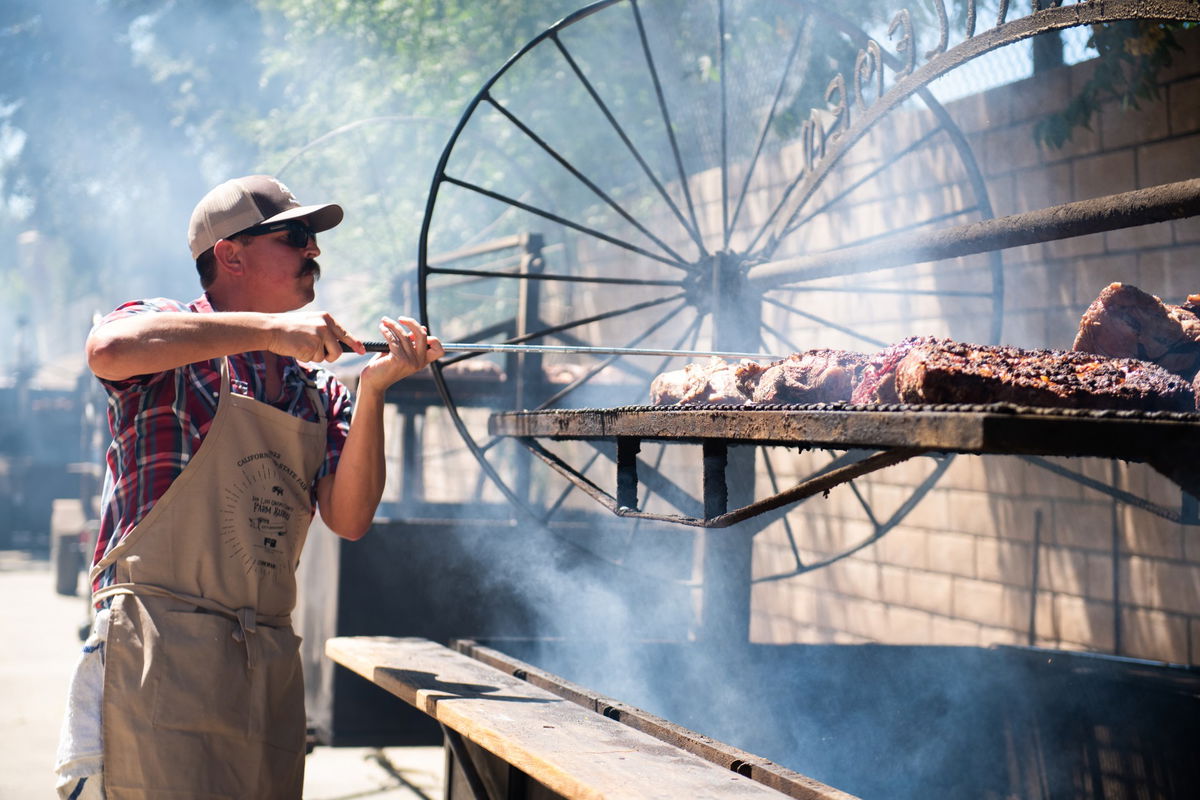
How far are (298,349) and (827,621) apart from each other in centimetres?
382

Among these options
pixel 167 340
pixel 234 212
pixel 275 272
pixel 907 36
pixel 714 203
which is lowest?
pixel 167 340

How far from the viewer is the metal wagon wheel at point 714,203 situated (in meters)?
3.37

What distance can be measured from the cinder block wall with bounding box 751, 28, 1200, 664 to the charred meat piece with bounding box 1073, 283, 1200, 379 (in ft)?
5.34

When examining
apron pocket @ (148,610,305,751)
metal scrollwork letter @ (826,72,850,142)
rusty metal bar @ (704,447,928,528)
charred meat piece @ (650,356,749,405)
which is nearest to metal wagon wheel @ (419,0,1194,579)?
metal scrollwork letter @ (826,72,850,142)

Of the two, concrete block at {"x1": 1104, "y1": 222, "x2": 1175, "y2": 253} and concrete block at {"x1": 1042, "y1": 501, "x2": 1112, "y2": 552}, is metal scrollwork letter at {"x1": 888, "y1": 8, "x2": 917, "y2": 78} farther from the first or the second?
concrete block at {"x1": 1042, "y1": 501, "x2": 1112, "y2": 552}

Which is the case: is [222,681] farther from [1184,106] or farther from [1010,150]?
[1010,150]

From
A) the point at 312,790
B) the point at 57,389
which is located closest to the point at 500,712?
the point at 312,790

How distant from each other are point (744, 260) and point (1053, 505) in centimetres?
A: 153

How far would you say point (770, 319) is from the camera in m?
5.76

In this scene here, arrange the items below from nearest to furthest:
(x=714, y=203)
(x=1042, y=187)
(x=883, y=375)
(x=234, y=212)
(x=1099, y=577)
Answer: (x=883, y=375) → (x=234, y=212) → (x=1099, y=577) → (x=1042, y=187) → (x=714, y=203)

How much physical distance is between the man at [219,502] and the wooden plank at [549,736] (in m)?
0.38

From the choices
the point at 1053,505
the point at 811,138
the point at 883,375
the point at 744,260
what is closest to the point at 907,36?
the point at 811,138

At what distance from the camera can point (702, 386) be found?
241 centimetres

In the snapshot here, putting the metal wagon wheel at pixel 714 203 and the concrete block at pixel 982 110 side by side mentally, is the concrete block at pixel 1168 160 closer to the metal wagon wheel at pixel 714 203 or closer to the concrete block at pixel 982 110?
the metal wagon wheel at pixel 714 203
